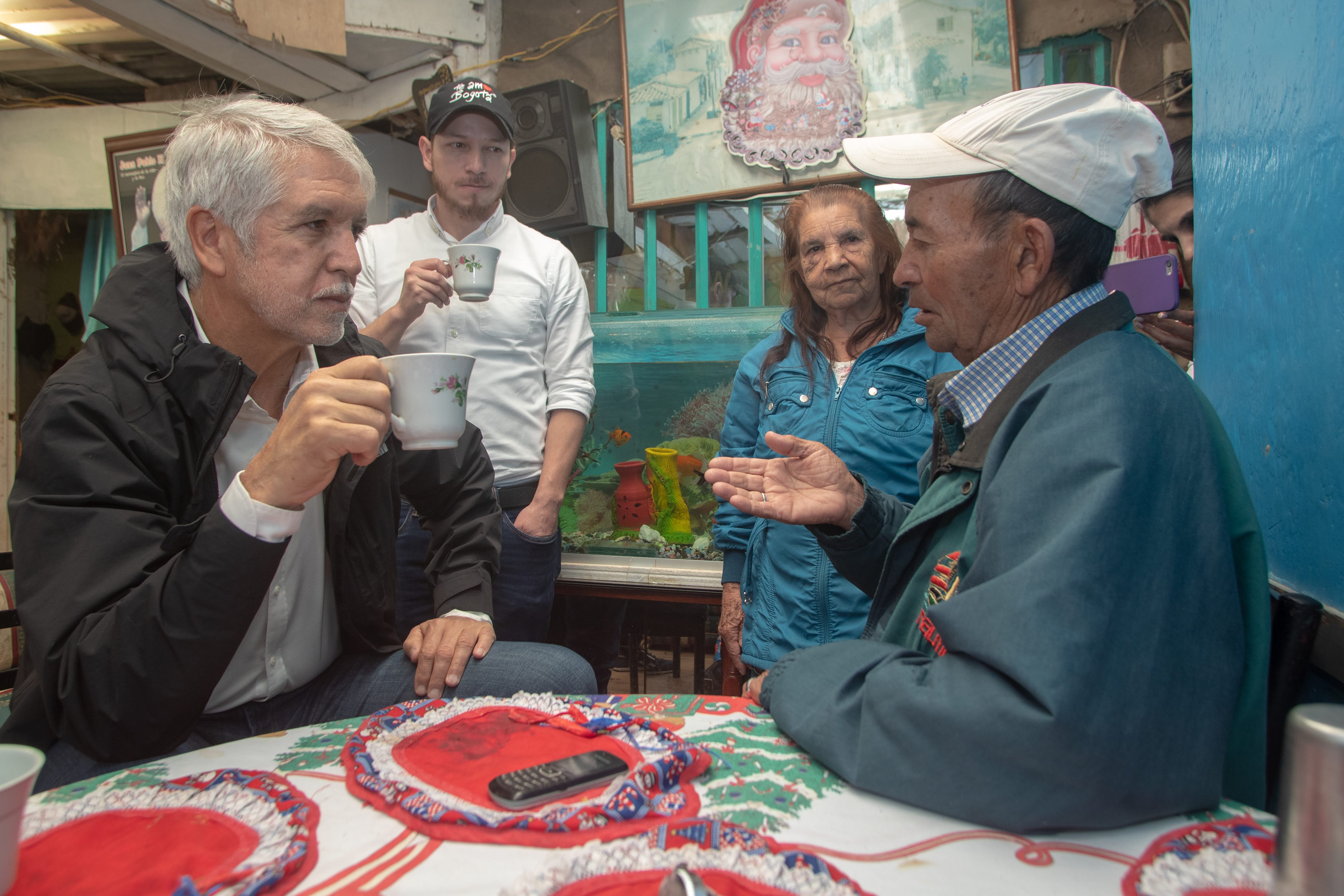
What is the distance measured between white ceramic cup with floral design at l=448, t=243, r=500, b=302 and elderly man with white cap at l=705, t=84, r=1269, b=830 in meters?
1.35

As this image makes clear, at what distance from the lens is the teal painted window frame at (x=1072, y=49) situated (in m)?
2.86

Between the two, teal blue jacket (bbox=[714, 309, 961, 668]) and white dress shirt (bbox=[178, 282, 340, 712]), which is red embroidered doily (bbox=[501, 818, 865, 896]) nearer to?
white dress shirt (bbox=[178, 282, 340, 712])

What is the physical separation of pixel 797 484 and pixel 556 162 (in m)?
2.53

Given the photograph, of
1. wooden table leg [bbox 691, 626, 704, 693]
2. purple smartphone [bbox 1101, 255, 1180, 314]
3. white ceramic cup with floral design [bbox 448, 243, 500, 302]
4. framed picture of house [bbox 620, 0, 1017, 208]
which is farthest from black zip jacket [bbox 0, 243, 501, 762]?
framed picture of house [bbox 620, 0, 1017, 208]

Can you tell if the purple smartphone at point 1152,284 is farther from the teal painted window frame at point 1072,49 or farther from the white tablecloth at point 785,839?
the white tablecloth at point 785,839

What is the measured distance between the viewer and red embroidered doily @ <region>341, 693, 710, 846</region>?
745mm

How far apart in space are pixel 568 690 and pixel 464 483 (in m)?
0.61

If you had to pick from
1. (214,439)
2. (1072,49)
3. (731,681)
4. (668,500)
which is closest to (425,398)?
(214,439)

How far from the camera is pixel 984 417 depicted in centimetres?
112

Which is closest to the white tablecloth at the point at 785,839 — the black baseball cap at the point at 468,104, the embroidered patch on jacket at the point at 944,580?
the embroidered patch on jacket at the point at 944,580

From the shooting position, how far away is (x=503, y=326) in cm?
266

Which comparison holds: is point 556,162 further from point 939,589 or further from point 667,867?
point 667,867

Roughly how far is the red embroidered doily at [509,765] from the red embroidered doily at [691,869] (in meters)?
0.04

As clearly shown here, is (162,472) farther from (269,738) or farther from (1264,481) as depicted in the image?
(1264,481)
